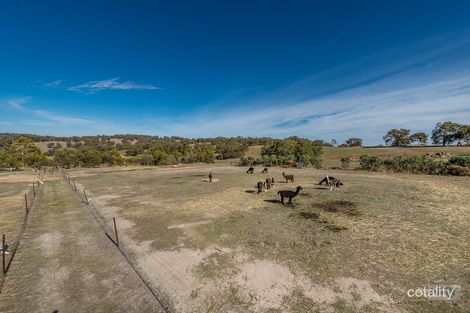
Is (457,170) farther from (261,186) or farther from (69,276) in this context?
(69,276)

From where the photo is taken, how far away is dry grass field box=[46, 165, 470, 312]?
6.52 meters

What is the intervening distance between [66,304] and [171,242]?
452 centimetres

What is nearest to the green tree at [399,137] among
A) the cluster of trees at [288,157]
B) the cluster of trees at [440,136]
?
the cluster of trees at [440,136]

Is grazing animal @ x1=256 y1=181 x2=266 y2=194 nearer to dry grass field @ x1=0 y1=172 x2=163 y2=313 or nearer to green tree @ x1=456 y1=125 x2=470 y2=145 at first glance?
dry grass field @ x1=0 y1=172 x2=163 y2=313

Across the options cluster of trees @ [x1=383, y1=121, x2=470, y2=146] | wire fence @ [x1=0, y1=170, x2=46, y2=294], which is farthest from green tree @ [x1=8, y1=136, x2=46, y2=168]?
cluster of trees @ [x1=383, y1=121, x2=470, y2=146]

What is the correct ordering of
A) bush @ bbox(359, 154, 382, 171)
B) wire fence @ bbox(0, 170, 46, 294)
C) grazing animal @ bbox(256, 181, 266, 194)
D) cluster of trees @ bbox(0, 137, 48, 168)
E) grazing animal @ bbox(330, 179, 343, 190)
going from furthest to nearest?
cluster of trees @ bbox(0, 137, 48, 168), bush @ bbox(359, 154, 382, 171), grazing animal @ bbox(330, 179, 343, 190), grazing animal @ bbox(256, 181, 266, 194), wire fence @ bbox(0, 170, 46, 294)

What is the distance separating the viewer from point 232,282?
7383 mm

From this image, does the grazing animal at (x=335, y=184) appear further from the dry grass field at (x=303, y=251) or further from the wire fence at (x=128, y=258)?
the wire fence at (x=128, y=258)

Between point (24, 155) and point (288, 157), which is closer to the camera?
point (288, 157)

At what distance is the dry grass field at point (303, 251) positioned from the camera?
652 centimetres

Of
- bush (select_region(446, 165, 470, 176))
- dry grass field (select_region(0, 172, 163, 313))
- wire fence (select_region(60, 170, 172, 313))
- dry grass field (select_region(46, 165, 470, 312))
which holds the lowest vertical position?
dry grass field (select_region(0, 172, 163, 313))

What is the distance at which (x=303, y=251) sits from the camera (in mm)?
9266

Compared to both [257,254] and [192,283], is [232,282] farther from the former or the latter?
[257,254]

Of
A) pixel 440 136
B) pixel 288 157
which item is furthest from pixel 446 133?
pixel 288 157
